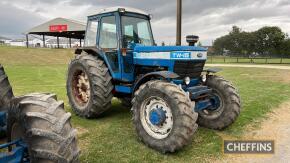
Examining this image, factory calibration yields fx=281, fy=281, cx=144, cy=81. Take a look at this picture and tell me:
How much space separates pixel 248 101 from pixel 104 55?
4987 mm

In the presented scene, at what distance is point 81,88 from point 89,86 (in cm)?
60

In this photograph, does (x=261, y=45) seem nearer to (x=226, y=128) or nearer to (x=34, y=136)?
(x=226, y=128)

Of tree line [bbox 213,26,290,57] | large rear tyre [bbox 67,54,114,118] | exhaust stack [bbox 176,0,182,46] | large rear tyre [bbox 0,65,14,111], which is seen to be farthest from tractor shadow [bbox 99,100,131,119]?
tree line [bbox 213,26,290,57]

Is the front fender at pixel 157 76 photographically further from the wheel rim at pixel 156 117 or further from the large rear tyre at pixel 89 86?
the large rear tyre at pixel 89 86

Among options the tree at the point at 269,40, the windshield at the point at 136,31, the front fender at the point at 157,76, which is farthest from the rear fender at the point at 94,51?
the tree at the point at 269,40

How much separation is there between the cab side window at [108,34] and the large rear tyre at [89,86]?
41 centimetres

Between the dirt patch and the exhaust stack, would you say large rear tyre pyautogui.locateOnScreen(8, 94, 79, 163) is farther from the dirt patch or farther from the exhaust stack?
the exhaust stack

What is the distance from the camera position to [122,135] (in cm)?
543

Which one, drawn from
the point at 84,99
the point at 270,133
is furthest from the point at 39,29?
the point at 270,133

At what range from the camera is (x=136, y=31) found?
652 cm

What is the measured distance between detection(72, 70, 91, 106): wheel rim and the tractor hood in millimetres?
1669

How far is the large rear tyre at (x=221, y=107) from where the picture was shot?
5.74 m

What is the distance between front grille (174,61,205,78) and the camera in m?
5.42

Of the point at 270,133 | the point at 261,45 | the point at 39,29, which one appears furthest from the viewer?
the point at 261,45
